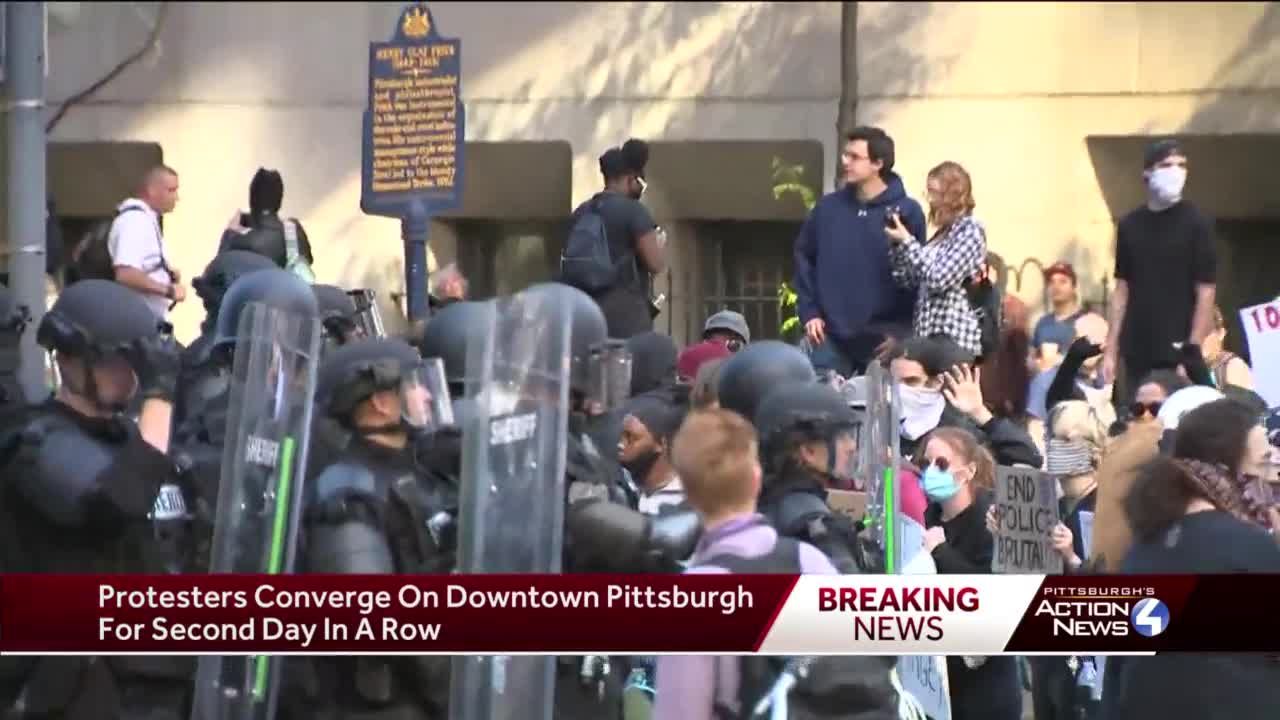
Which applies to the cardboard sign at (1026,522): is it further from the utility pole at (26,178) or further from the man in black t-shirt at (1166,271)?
the man in black t-shirt at (1166,271)

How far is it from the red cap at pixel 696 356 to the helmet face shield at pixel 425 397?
2586mm

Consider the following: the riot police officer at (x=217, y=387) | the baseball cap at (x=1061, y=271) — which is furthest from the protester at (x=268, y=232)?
the baseball cap at (x=1061, y=271)

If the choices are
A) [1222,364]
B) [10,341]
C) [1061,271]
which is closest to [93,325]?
[10,341]

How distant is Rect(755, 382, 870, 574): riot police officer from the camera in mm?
6623

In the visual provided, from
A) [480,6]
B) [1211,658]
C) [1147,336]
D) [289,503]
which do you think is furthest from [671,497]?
[480,6]

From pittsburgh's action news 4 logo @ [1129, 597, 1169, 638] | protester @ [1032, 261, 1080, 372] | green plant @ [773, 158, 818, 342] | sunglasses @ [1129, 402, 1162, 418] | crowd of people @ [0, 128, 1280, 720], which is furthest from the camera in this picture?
protester @ [1032, 261, 1080, 372]

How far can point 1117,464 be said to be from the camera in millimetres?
7074

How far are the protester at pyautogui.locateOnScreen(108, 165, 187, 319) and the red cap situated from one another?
303cm

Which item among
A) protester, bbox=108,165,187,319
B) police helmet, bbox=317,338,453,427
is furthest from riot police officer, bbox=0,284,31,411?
protester, bbox=108,165,187,319

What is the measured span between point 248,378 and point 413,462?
528 millimetres

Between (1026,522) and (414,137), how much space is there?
380 centimetres

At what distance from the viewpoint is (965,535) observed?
8734mm

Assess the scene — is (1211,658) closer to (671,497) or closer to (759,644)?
(759,644)

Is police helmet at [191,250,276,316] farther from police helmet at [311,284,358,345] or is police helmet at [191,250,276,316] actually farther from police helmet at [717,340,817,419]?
police helmet at [717,340,817,419]
